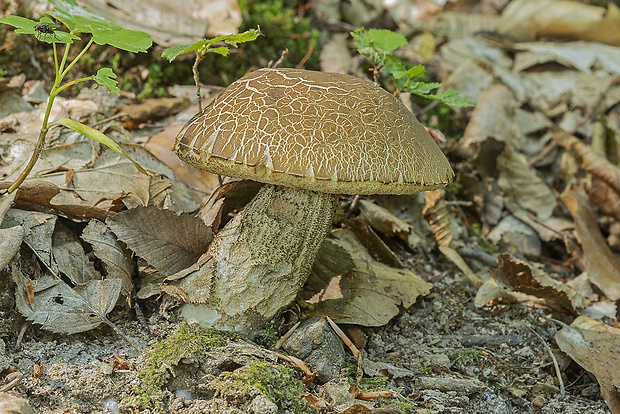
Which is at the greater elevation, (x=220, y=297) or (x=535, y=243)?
(x=220, y=297)

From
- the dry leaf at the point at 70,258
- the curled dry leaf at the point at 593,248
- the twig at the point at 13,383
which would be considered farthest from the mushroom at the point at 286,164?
the curled dry leaf at the point at 593,248

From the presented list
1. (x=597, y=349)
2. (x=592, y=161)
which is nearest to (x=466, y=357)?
(x=597, y=349)

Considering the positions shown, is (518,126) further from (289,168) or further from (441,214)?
(289,168)

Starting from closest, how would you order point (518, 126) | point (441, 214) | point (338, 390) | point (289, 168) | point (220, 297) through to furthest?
point (289, 168) → point (338, 390) → point (220, 297) → point (441, 214) → point (518, 126)

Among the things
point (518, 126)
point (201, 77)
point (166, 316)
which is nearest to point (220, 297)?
point (166, 316)

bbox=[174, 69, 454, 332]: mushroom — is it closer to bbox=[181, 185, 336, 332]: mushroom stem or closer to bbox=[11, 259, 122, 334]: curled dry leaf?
bbox=[181, 185, 336, 332]: mushroom stem

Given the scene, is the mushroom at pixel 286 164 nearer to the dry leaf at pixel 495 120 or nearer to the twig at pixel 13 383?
the twig at pixel 13 383

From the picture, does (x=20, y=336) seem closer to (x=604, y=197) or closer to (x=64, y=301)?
(x=64, y=301)
